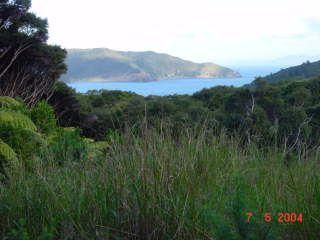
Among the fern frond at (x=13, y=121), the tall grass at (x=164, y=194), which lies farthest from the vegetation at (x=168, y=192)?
the fern frond at (x=13, y=121)

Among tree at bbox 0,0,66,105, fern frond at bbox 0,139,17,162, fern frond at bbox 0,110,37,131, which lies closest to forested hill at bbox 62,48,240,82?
tree at bbox 0,0,66,105

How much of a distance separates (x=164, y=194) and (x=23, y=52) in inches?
563

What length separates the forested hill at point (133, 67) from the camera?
189 feet

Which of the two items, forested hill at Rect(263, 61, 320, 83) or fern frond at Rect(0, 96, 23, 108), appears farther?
forested hill at Rect(263, 61, 320, 83)

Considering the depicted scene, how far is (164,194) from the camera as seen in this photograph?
344 cm

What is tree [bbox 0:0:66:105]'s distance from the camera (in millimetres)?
16266

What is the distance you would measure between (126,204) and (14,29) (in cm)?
1413

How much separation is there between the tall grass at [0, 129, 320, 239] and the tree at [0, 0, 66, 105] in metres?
12.3

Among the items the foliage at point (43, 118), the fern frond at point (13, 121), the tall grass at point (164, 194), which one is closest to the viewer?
the tall grass at point (164, 194)

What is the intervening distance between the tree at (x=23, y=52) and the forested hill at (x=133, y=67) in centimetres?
3217

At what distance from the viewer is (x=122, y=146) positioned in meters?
3.95

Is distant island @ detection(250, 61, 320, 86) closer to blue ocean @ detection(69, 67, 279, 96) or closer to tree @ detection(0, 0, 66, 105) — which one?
blue ocean @ detection(69, 67, 279, 96)

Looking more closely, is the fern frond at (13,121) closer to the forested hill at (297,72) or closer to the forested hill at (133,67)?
the forested hill at (297,72)

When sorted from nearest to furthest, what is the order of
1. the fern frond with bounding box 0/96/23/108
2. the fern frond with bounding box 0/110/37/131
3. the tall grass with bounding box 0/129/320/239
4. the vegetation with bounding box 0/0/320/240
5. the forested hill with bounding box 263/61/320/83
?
the vegetation with bounding box 0/0/320/240, the tall grass with bounding box 0/129/320/239, the fern frond with bounding box 0/110/37/131, the fern frond with bounding box 0/96/23/108, the forested hill with bounding box 263/61/320/83
